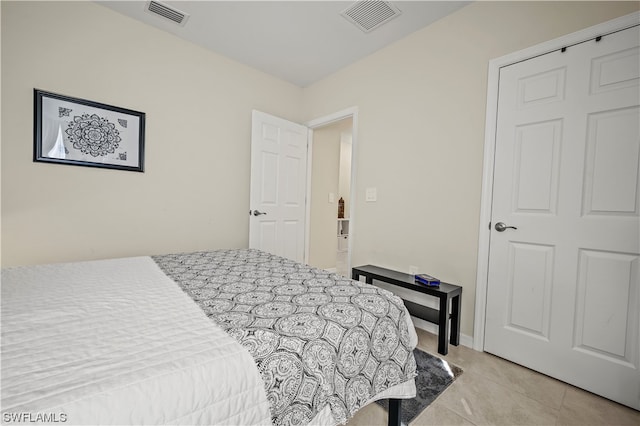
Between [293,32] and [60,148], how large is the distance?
2180mm

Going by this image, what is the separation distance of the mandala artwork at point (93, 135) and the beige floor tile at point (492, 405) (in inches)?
121

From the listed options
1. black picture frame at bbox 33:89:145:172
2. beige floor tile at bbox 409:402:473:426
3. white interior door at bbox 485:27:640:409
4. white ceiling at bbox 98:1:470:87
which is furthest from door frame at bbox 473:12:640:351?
black picture frame at bbox 33:89:145:172

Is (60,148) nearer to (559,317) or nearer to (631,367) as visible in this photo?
(559,317)

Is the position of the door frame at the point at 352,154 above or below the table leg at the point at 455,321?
above

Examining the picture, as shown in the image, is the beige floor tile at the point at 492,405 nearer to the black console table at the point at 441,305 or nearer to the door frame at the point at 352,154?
the black console table at the point at 441,305

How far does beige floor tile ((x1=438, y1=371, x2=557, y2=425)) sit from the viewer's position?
1.43 meters

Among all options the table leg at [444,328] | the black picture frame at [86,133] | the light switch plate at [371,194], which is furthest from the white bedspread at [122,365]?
the light switch plate at [371,194]

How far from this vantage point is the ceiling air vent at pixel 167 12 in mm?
2312

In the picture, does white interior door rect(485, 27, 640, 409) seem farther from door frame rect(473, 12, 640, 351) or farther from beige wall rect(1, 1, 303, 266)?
beige wall rect(1, 1, 303, 266)

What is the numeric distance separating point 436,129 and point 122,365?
2526mm

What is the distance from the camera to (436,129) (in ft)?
7.91

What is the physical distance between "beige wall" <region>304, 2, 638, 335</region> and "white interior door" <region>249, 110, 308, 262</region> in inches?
35.4

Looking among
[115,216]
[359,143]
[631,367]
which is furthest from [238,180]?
[631,367]

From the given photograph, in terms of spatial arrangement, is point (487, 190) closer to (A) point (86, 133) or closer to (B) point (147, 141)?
(B) point (147, 141)
